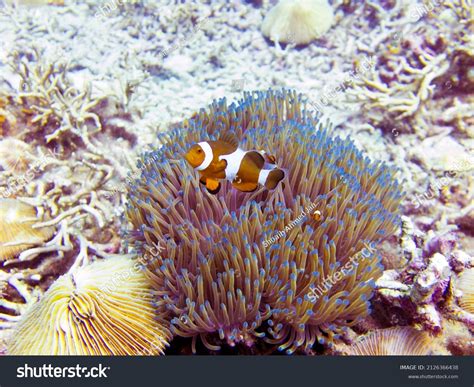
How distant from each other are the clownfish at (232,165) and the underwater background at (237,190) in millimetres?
168

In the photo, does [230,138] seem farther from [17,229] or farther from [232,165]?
[17,229]

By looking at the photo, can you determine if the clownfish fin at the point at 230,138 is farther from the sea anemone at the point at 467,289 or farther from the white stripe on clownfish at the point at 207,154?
the sea anemone at the point at 467,289

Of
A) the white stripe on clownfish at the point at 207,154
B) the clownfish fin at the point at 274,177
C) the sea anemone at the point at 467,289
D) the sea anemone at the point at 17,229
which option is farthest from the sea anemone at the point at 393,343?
the sea anemone at the point at 17,229

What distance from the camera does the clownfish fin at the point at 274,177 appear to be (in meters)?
2.00

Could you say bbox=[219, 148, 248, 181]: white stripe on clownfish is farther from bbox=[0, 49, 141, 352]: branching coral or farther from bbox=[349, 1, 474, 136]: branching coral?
bbox=[349, 1, 474, 136]: branching coral

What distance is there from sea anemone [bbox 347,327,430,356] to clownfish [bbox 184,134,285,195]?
3.82 feet

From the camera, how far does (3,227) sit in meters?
3.22

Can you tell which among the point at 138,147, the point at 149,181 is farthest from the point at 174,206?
the point at 138,147

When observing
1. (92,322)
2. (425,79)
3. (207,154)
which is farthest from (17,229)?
(425,79)

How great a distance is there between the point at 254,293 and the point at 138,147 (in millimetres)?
2680

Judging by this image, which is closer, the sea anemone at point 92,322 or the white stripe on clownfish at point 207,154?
the white stripe on clownfish at point 207,154

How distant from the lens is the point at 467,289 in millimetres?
2533

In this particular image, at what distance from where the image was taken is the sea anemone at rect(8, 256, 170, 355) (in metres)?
2.19

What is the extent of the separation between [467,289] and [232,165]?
1808mm
